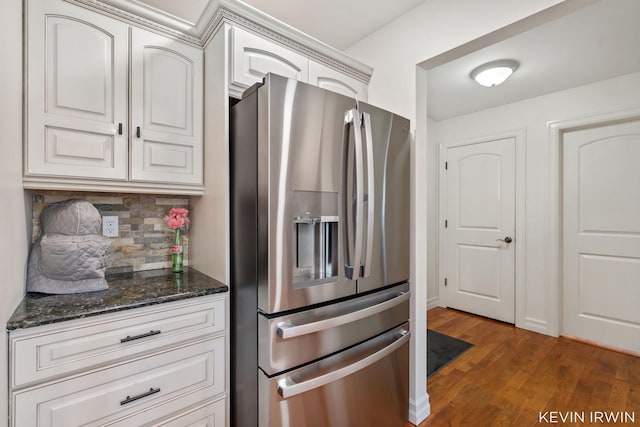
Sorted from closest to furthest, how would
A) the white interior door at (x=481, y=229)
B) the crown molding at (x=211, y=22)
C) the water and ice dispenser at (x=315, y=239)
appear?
1. the water and ice dispenser at (x=315, y=239)
2. the crown molding at (x=211, y=22)
3. the white interior door at (x=481, y=229)

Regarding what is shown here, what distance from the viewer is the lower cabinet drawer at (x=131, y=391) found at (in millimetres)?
998

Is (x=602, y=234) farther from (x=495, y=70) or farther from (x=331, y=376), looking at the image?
(x=331, y=376)

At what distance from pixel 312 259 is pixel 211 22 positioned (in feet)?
4.30

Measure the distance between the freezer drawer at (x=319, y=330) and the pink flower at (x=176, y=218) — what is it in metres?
0.87

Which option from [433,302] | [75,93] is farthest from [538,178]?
[75,93]

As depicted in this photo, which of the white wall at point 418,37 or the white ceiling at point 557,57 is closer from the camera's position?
the white wall at point 418,37

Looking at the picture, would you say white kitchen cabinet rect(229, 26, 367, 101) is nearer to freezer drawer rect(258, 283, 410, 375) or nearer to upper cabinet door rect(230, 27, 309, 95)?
upper cabinet door rect(230, 27, 309, 95)

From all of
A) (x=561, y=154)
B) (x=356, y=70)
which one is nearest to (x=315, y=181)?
(x=356, y=70)

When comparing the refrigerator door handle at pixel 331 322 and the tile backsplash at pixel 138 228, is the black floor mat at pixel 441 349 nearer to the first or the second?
the refrigerator door handle at pixel 331 322

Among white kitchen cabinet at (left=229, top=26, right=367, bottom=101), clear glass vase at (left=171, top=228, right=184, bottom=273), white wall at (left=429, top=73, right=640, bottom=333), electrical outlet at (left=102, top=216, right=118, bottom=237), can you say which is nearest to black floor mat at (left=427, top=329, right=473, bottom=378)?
white wall at (left=429, top=73, right=640, bottom=333)

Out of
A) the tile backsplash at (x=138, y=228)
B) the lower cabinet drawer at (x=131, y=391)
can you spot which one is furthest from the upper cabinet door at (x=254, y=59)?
the lower cabinet drawer at (x=131, y=391)

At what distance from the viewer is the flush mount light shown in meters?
2.28

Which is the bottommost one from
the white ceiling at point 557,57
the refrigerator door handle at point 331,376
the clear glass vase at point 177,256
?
the refrigerator door handle at point 331,376

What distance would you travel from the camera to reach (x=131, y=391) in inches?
45.7
